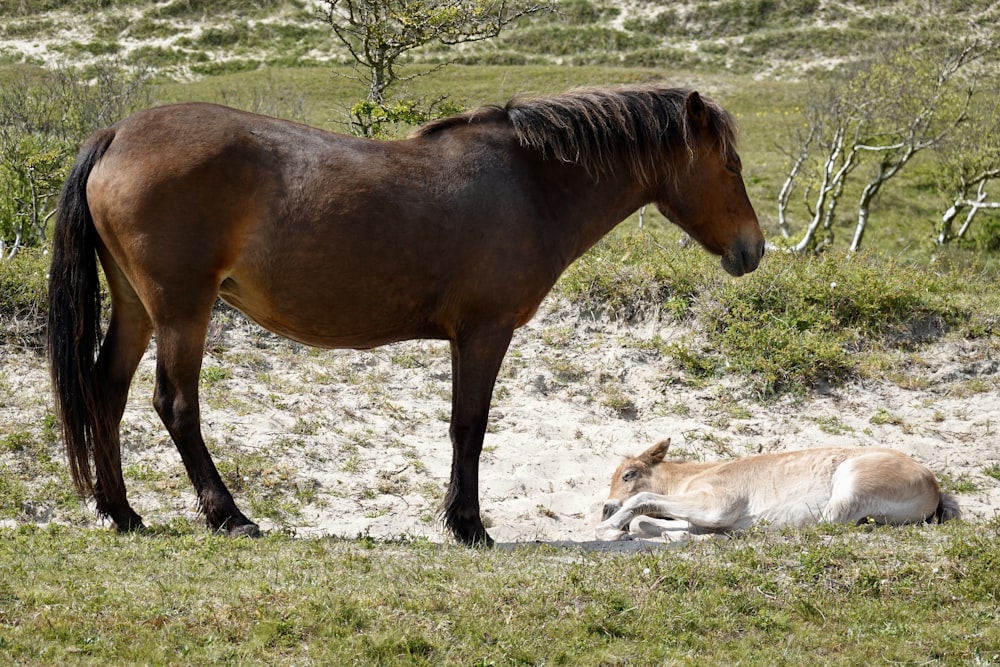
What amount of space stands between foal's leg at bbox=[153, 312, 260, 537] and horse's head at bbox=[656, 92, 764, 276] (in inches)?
137

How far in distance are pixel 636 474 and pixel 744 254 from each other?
2.07 m

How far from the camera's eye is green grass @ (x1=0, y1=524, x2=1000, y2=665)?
4.64 meters

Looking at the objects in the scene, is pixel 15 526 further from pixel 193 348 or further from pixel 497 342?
pixel 497 342

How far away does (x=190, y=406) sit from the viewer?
629cm

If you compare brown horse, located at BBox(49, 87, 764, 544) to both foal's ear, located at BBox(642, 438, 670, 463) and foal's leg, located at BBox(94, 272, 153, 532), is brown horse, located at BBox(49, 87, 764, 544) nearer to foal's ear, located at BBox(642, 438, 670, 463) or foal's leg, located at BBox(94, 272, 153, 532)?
foal's leg, located at BBox(94, 272, 153, 532)

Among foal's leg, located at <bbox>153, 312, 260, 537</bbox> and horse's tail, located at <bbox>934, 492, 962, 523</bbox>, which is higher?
foal's leg, located at <bbox>153, 312, 260, 537</bbox>

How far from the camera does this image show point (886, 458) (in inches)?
290

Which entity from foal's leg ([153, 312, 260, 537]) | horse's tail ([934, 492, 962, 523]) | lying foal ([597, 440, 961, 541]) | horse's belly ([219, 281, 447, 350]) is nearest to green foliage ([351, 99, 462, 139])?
lying foal ([597, 440, 961, 541])

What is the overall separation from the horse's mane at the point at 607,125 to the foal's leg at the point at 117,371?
225cm

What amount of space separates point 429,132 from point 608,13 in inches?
2435

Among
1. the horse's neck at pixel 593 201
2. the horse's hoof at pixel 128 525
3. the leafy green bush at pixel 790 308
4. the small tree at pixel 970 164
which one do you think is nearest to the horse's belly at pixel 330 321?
the horse's neck at pixel 593 201

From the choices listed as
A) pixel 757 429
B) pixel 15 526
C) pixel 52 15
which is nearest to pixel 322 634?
pixel 15 526

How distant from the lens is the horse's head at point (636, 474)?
8227mm

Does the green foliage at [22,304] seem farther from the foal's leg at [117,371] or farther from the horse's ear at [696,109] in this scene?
the horse's ear at [696,109]
